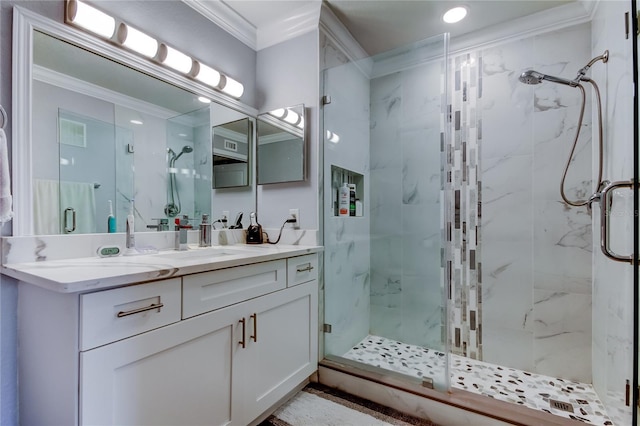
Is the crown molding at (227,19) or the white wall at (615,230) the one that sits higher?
the crown molding at (227,19)

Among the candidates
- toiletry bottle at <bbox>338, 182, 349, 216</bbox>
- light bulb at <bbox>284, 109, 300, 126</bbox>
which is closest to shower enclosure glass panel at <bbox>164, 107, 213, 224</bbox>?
light bulb at <bbox>284, 109, 300, 126</bbox>

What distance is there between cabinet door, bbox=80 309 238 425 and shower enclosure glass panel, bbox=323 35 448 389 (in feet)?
2.92

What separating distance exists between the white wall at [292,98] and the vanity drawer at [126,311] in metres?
1.04

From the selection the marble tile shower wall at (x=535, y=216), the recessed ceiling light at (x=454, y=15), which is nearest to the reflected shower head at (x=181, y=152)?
the recessed ceiling light at (x=454, y=15)

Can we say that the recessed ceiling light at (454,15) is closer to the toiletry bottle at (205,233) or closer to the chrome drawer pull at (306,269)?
the chrome drawer pull at (306,269)

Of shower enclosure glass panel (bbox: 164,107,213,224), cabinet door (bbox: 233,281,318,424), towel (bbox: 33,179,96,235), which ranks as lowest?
cabinet door (bbox: 233,281,318,424)

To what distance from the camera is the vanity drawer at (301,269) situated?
5.15 ft

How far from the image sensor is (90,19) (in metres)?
1.26

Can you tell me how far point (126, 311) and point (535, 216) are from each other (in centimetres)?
230

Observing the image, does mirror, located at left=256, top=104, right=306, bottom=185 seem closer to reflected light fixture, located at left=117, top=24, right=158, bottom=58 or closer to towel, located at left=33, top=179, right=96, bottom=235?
reflected light fixture, located at left=117, top=24, right=158, bottom=58

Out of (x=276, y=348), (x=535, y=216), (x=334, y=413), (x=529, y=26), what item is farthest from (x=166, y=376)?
(x=529, y=26)

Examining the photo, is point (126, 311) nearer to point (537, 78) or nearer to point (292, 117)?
point (292, 117)

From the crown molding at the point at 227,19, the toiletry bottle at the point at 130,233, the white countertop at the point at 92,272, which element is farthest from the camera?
the crown molding at the point at 227,19

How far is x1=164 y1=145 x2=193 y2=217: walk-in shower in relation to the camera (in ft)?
5.27
